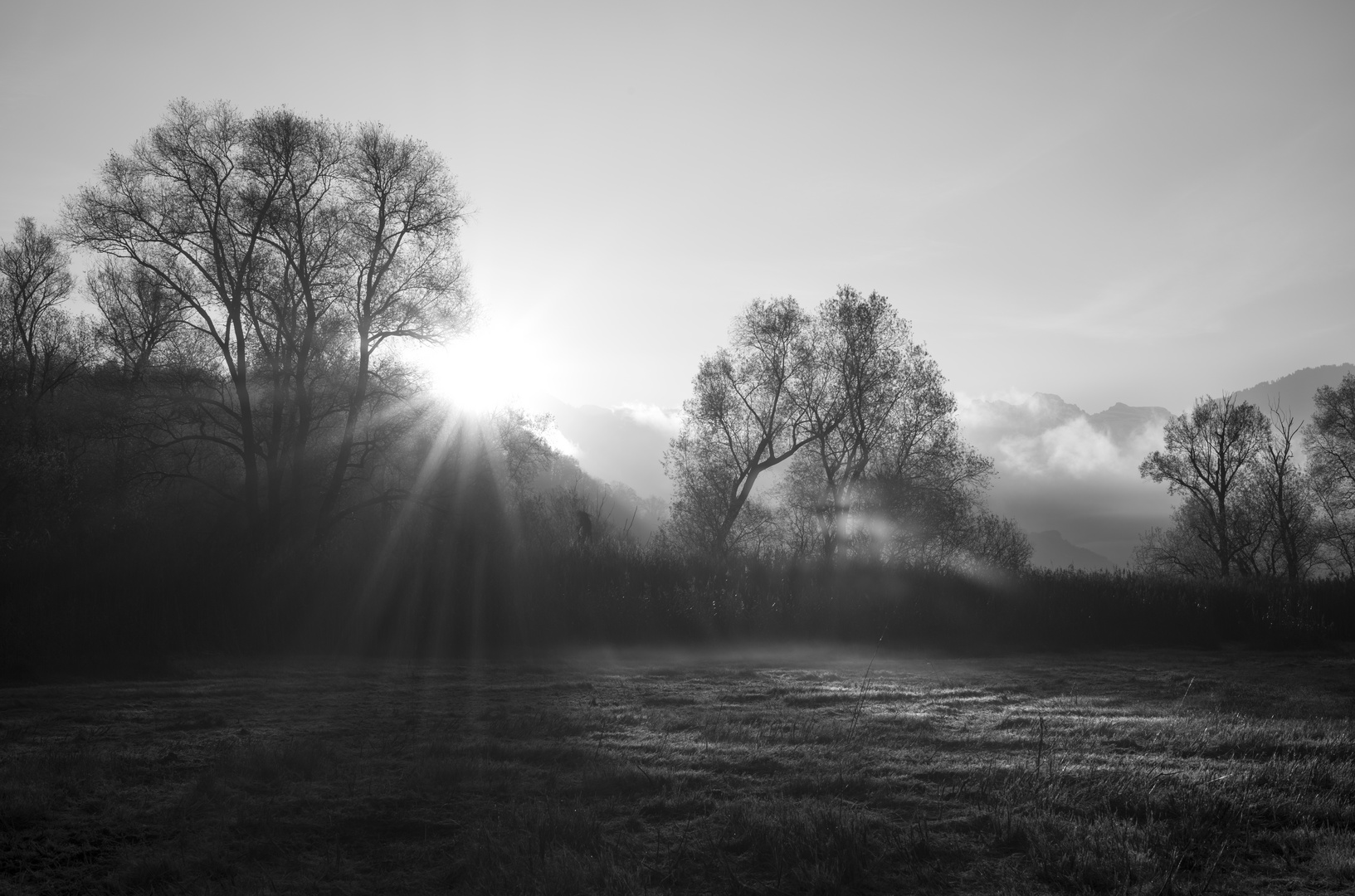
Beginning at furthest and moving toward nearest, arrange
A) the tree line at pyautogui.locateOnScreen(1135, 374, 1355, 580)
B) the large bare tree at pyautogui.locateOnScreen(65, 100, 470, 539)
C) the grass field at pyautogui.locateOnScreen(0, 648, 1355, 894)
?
the tree line at pyautogui.locateOnScreen(1135, 374, 1355, 580), the large bare tree at pyautogui.locateOnScreen(65, 100, 470, 539), the grass field at pyautogui.locateOnScreen(0, 648, 1355, 894)

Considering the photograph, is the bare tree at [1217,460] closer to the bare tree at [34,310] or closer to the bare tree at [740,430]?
the bare tree at [740,430]

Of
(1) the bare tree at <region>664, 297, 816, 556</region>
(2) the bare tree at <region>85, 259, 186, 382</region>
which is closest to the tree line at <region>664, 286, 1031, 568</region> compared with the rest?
(1) the bare tree at <region>664, 297, 816, 556</region>

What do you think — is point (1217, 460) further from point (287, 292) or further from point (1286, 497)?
point (287, 292)

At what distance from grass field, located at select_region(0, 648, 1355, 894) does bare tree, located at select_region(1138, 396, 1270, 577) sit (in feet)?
144

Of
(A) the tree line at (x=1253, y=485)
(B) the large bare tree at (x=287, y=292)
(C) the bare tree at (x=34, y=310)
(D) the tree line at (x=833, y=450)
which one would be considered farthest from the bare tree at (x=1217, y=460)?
(C) the bare tree at (x=34, y=310)

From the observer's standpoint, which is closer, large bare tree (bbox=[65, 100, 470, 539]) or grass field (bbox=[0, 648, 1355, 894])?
grass field (bbox=[0, 648, 1355, 894])

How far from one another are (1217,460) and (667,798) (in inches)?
2063

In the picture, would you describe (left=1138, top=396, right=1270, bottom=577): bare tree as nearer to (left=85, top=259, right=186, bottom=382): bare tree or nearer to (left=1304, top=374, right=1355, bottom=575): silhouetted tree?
(left=1304, top=374, right=1355, bottom=575): silhouetted tree

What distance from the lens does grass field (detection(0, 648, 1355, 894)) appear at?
15.1ft

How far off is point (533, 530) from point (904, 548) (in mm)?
16594

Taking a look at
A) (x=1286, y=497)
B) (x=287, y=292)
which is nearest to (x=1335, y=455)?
(x=1286, y=497)

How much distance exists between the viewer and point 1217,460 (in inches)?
1938

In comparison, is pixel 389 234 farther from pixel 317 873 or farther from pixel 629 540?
pixel 317 873

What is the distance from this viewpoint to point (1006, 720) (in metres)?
9.41
